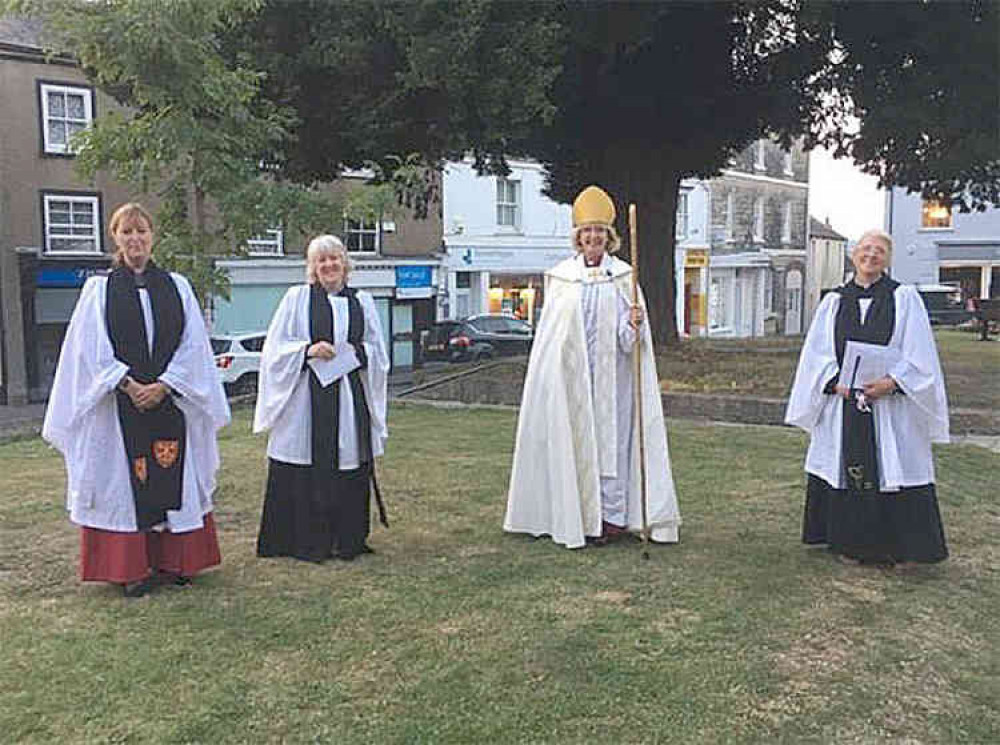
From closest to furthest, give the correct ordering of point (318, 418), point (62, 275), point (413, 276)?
point (318, 418) → point (62, 275) → point (413, 276)

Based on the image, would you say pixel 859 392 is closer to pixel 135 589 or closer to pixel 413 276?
pixel 135 589

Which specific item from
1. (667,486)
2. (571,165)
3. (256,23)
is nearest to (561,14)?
(256,23)

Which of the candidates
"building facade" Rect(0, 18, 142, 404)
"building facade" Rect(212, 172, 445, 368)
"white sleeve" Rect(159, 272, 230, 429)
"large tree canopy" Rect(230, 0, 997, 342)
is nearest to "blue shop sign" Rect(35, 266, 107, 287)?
"building facade" Rect(0, 18, 142, 404)

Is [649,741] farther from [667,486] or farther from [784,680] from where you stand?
[667,486]

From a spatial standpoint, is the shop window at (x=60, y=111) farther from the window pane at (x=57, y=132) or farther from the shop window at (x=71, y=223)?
the shop window at (x=71, y=223)

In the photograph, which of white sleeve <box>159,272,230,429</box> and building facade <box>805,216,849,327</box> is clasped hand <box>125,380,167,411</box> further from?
building facade <box>805,216,849,327</box>

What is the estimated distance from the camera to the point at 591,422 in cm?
619

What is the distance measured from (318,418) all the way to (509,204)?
30055 mm

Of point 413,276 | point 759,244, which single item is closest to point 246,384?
point 413,276

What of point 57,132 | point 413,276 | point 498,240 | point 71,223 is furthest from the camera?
point 498,240

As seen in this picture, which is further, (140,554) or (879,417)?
(879,417)

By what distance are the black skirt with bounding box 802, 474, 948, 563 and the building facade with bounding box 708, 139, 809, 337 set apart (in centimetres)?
3907

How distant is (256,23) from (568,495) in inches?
355

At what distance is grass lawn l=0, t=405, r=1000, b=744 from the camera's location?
3766mm
